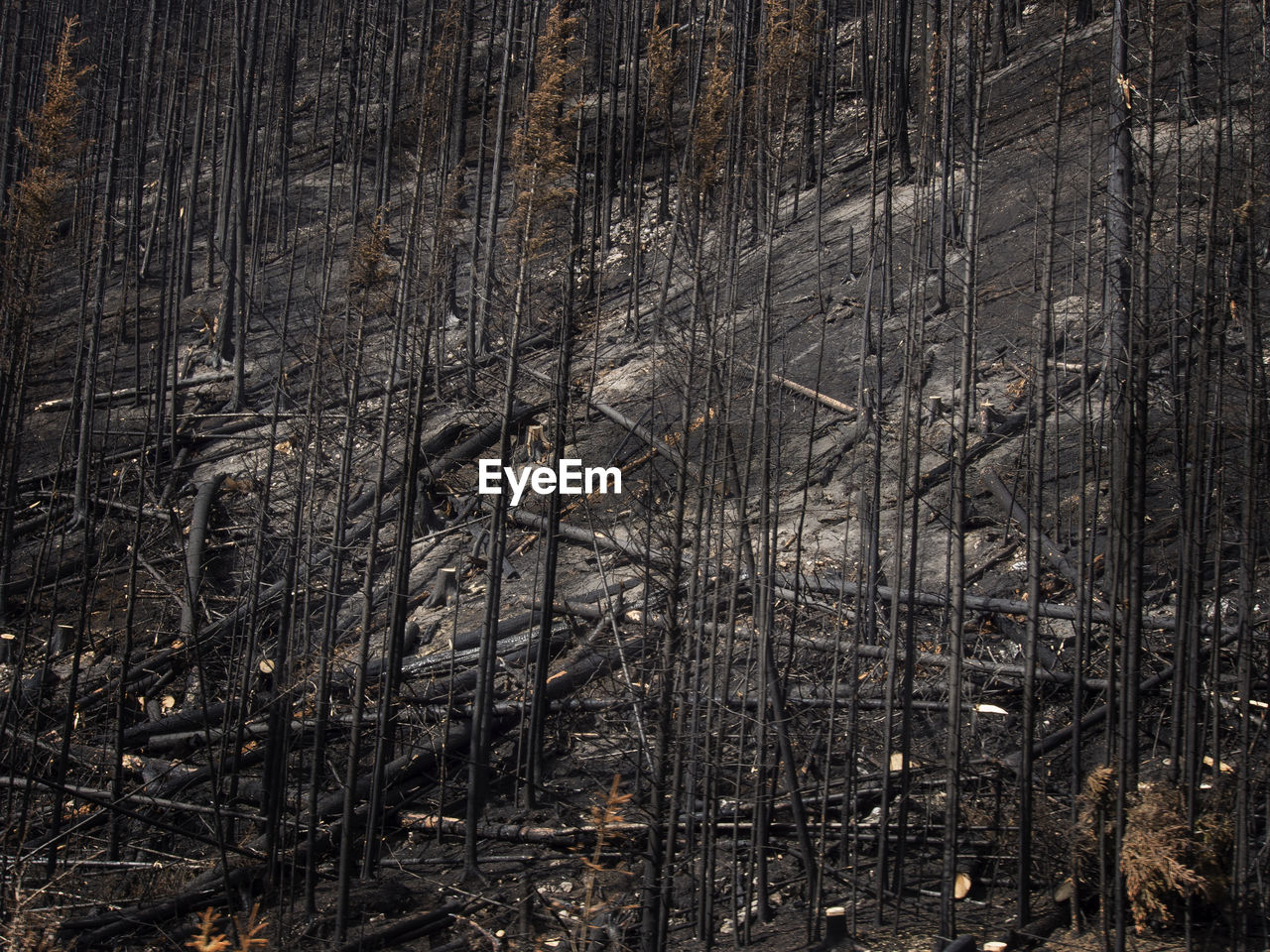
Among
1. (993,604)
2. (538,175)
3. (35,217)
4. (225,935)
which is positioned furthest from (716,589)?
→ (35,217)

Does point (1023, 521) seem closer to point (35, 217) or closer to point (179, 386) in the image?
point (35, 217)

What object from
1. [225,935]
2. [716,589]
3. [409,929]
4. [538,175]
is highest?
[538,175]

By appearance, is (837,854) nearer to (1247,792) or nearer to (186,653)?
(1247,792)

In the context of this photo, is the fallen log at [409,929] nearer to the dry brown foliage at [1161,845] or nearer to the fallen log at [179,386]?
the dry brown foliage at [1161,845]

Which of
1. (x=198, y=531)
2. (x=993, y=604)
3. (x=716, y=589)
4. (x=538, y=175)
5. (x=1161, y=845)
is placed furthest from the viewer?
(x=198, y=531)

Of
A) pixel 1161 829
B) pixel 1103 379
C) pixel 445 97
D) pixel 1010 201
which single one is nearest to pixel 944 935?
pixel 1161 829

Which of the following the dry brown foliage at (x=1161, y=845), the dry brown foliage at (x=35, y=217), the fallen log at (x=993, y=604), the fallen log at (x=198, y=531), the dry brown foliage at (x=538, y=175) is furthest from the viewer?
the fallen log at (x=198, y=531)

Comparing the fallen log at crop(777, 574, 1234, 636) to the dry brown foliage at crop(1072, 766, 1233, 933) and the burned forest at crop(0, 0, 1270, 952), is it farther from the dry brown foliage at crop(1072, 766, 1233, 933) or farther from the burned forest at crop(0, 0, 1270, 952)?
the dry brown foliage at crop(1072, 766, 1233, 933)

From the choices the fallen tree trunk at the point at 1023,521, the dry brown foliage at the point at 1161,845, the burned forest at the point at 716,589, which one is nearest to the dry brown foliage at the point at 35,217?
the burned forest at the point at 716,589

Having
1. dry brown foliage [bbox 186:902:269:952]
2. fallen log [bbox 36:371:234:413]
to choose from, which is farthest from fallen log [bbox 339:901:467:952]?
fallen log [bbox 36:371:234:413]
